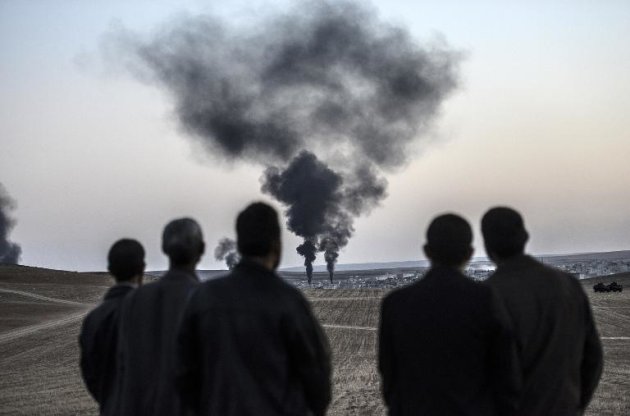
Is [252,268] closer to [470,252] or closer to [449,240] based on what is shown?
[449,240]

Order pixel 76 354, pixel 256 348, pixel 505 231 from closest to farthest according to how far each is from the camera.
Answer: pixel 256 348 < pixel 505 231 < pixel 76 354

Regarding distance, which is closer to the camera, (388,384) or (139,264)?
(388,384)

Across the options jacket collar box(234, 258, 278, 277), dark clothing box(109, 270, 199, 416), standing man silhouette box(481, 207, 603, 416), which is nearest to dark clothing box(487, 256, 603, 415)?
standing man silhouette box(481, 207, 603, 416)

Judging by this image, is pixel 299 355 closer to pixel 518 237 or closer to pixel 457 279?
pixel 457 279

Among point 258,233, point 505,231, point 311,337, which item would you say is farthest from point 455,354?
point 258,233

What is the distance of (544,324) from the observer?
5527 mm

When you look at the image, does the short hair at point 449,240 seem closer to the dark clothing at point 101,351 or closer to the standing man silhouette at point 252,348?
the standing man silhouette at point 252,348

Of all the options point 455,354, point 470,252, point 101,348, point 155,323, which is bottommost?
point 455,354

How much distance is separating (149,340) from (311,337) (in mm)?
1303

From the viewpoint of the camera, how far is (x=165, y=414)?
5.38 m

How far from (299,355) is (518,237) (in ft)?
5.93

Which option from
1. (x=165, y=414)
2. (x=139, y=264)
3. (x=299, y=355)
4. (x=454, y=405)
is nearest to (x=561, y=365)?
(x=454, y=405)

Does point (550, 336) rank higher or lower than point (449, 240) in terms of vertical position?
lower

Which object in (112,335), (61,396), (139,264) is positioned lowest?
(61,396)
